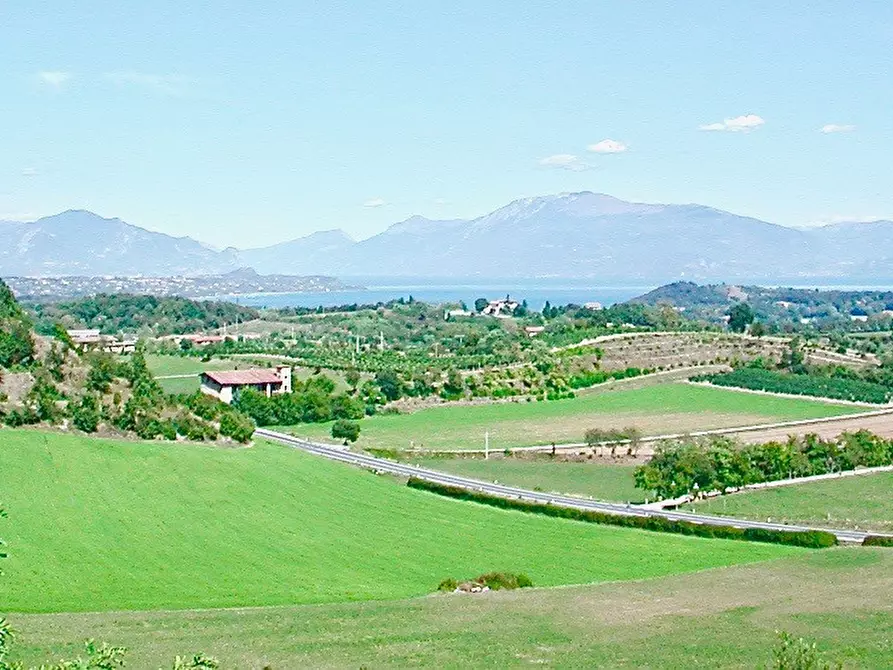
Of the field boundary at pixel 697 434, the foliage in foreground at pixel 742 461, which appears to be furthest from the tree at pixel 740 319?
the foliage in foreground at pixel 742 461

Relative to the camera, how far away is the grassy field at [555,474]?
5559 centimetres

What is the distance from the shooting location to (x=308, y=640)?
2692 cm

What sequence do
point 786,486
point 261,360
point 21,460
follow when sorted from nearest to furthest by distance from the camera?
1. point 21,460
2. point 786,486
3. point 261,360

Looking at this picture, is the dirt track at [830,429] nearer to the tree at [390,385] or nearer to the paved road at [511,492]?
the paved road at [511,492]

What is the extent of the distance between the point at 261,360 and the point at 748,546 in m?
66.6

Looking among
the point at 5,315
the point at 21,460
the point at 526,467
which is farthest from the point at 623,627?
the point at 5,315

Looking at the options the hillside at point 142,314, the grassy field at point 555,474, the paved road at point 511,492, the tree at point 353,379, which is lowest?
the grassy field at point 555,474

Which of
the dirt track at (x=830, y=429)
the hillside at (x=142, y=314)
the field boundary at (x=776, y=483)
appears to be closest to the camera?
the field boundary at (x=776, y=483)

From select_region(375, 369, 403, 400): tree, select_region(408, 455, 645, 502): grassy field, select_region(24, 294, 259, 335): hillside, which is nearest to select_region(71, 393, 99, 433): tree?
select_region(408, 455, 645, 502): grassy field

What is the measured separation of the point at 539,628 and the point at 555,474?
1268 inches

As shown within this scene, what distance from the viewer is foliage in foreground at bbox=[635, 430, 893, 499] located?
5425 centimetres

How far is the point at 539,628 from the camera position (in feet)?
92.6

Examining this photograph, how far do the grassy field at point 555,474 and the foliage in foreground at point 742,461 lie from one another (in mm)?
1473

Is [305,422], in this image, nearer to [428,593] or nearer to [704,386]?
[704,386]
